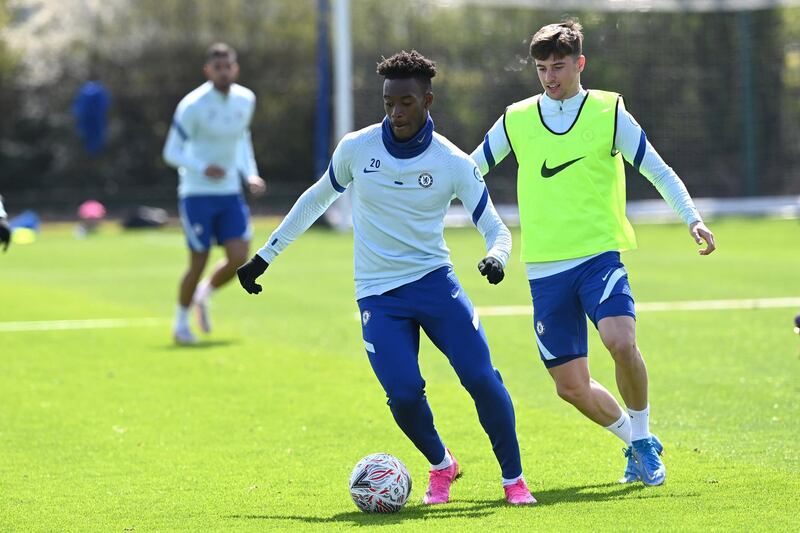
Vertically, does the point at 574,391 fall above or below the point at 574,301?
below

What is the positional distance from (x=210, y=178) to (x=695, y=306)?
5402 millimetres

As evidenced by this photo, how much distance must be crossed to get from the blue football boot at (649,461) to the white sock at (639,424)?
0.09 ft

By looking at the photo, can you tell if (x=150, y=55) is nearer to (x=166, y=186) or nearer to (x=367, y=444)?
(x=166, y=186)

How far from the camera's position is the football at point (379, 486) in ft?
21.8

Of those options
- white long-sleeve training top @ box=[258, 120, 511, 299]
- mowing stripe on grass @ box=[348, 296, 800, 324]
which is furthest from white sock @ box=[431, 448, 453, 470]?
mowing stripe on grass @ box=[348, 296, 800, 324]

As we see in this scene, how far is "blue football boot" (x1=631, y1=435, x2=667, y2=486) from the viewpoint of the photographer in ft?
23.0

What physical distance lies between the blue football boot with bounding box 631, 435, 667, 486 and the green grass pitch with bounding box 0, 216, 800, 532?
102 millimetres

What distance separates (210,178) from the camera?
531 inches

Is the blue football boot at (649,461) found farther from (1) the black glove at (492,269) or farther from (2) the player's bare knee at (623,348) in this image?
(1) the black glove at (492,269)

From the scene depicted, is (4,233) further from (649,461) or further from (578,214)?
(649,461)

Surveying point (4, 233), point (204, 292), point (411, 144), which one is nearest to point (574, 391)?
point (411, 144)

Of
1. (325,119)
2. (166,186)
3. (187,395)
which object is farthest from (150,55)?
(187,395)

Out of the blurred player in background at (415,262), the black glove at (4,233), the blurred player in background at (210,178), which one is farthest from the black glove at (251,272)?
the blurred player in background at (210,178)

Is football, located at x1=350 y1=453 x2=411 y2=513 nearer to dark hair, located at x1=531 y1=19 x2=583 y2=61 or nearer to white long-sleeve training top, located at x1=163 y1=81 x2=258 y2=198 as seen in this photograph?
dark hair, located at x1=531 y1=19 x2=583 y2=61
